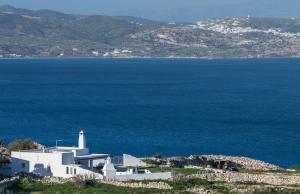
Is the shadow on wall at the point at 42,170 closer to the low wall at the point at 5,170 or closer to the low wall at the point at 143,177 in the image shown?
the low wall at the point at 5,170

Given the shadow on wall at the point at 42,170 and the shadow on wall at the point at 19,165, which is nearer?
the shadow on wall at the point at 42,170

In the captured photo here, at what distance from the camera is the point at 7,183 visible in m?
40.3

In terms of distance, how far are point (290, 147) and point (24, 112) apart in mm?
34251

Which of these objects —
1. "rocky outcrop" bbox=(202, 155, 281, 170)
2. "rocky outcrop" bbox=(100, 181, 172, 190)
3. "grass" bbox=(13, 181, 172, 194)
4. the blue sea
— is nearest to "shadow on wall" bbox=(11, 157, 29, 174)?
"grass" bbox=(13, 181, 172, 194)

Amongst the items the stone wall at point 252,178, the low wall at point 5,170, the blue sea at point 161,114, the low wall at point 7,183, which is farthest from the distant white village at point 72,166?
the blue sea at point 161,114

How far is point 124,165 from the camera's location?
49.1 metres

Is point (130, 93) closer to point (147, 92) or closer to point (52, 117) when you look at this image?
point (147, 92)

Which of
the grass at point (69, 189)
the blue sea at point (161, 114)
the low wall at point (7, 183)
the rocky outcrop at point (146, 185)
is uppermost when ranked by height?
the low wall at point (7, 183)

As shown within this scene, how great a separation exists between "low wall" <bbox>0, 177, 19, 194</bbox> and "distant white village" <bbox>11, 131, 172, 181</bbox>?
A: 11.4ft

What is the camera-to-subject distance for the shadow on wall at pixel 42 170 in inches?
1799

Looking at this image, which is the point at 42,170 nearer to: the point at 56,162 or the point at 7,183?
the point at 56,162

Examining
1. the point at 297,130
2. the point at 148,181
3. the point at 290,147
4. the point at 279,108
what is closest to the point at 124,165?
the point at 148,181

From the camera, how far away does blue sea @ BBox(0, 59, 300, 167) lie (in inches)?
2921

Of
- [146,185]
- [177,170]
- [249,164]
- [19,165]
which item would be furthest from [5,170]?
[249,164]
